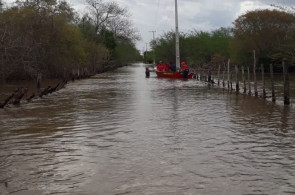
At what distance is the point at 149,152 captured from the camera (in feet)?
28.5

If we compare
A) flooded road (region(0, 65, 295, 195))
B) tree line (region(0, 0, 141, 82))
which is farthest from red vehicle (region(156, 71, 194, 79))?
flooded road (region(0, 65, 295, 195))

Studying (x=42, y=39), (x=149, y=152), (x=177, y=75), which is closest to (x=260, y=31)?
(x=177, y=75)

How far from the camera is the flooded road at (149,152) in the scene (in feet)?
21.3

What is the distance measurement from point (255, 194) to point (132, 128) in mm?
6080

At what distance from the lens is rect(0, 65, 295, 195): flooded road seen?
649 centimetres

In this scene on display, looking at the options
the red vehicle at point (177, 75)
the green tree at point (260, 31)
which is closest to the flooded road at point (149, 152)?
the red vehicle at point (177, 75)

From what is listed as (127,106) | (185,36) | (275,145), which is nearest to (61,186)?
(275,145)

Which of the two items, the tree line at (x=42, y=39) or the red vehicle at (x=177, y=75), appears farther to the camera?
the red vehicle at (x=177, y=75)

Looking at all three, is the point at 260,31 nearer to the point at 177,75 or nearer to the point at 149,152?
the point at 177,75

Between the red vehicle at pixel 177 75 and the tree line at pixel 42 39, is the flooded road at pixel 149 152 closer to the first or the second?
the tree line at pixel 42 39

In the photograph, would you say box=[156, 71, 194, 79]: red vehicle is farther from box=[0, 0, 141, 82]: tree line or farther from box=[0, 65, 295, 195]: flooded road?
box=[0, 65, 295, 195]: flooded road

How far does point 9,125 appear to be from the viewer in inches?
500

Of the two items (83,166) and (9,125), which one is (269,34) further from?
(83,166)

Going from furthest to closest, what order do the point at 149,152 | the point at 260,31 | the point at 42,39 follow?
the point at 260,31 → the point at 42,39 → the point at 149,152
